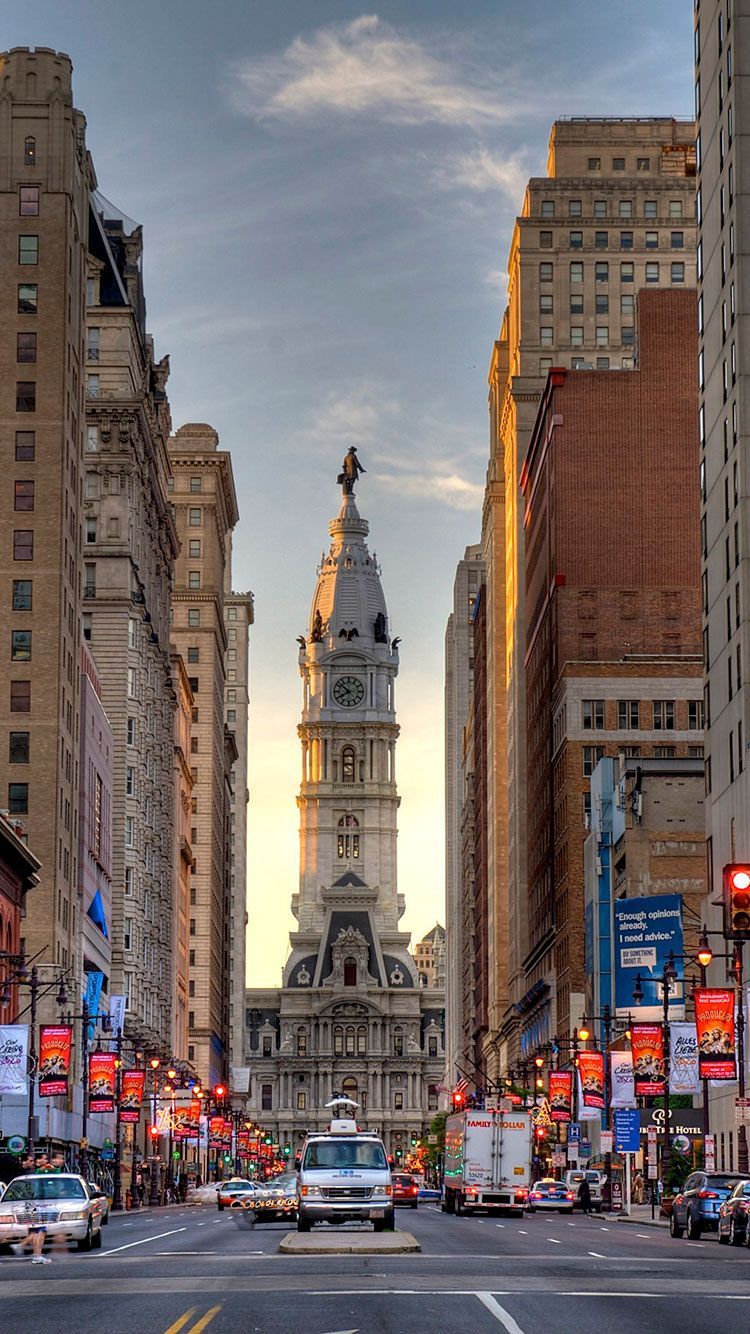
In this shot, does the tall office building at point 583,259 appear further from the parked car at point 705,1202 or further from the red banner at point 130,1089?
the parked car at point 705,1202

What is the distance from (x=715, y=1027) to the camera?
64.0m

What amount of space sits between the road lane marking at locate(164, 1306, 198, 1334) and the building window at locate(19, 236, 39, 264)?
91940 mm

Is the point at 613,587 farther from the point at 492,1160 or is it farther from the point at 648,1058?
the point at 492,1160

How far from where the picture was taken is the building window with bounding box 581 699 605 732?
146 meters

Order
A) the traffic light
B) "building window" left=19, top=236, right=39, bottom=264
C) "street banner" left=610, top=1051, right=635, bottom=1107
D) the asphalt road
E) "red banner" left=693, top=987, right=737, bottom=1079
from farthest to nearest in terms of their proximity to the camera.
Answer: "building window" left=19, top=236, right=39, bottom=264, "street banner" left=610, top=1051, right=635, bottom=1107, "red banner" left=693, top=987, right=737, bottom=1079, the traffic light, the asphalt road

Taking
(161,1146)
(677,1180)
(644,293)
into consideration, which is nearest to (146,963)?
(161,1146)

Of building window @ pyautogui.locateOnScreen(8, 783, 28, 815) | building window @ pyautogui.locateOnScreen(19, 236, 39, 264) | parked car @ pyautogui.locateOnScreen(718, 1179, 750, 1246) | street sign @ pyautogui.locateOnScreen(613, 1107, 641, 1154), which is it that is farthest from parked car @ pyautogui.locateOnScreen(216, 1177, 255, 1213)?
parked car @ pyautogui.locateOnScreen(718, 1179, 750, 1246)

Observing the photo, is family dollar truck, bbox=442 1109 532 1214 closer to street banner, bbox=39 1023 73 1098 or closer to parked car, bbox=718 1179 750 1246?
street banner, bbox=39 1023 73 1098

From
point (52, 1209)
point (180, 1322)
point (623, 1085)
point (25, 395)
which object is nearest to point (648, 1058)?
point (623, 1085)

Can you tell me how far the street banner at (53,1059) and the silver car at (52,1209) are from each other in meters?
31.3

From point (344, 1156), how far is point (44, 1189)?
22.5 ft

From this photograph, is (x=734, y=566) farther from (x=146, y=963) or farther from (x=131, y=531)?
(x=146, y=963)

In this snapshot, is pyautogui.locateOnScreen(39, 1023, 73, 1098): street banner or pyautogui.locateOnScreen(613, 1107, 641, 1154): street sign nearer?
pyautogui.locateOnScreen(39, 1023, 73, 1098): street banner

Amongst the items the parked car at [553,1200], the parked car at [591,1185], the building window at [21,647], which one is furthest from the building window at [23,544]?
the parked car at [591,1185]
